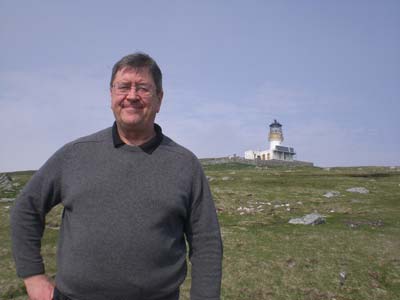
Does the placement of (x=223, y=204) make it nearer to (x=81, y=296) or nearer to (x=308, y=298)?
(x=308, y=298)

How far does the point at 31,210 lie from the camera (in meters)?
5.20

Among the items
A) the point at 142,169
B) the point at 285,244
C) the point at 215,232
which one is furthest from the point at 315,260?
the point at 142,169

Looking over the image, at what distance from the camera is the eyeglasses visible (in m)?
5.24

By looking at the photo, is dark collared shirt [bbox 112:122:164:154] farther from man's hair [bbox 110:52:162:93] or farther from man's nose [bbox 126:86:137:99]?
man's hair [bbox 110:52:162:93]

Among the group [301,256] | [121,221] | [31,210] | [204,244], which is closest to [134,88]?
[121,221]

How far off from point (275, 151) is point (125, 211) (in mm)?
142524

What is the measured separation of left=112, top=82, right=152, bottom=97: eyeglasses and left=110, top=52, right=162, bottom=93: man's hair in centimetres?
20

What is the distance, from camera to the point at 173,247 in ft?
17.0

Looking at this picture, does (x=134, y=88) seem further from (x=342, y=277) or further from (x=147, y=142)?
(x=342, y=277)

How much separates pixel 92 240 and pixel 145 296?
1.04 meters

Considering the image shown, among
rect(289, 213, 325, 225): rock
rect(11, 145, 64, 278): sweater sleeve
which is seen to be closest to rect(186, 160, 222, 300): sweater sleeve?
rect(11, 145, 64, 278): sweater sleeve

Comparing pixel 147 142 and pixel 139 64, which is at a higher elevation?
pixel 139 64

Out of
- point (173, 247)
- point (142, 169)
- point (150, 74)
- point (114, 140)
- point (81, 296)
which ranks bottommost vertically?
A: point (81, 296)

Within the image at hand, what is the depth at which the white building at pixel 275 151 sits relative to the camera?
143250mm
